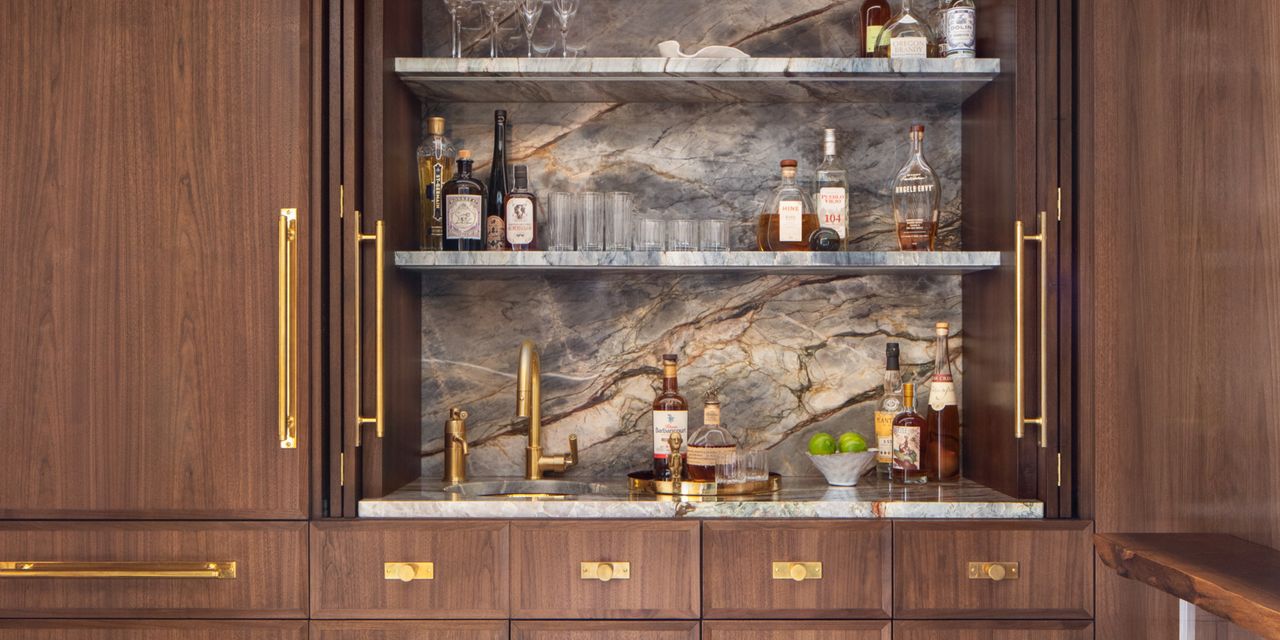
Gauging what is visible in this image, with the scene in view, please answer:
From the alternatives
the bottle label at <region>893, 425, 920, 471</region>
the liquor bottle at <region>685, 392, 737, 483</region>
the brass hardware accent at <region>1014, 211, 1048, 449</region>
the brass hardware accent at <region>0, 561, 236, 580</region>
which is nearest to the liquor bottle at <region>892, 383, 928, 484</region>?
the bottle label at <region>893, 425, 920, 471</region>

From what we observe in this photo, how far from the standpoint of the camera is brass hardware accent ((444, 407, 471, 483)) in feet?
6.88

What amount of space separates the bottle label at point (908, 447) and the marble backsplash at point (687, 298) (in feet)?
0.68

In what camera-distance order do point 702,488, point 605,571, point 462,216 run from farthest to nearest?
point 462,216, point 702,488, point 605,571

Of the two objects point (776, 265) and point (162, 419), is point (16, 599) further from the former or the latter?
point (776, 265)

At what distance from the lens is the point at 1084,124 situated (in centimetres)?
182

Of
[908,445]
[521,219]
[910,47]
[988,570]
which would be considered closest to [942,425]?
[908,445]

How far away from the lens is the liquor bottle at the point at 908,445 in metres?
2.04

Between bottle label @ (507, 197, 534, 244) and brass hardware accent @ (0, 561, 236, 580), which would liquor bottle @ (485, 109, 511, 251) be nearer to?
bottle label @ (507, 197, 534, 244)

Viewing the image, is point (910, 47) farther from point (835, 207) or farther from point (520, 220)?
point (520, 220)

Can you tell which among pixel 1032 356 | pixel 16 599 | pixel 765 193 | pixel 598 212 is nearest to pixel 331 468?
pixel 16 599

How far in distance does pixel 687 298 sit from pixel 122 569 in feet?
3.86

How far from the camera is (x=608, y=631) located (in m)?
1.77

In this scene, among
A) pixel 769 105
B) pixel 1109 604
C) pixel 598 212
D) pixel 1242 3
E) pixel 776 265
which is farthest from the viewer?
pixel 769 105

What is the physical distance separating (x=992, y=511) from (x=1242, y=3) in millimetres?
886
